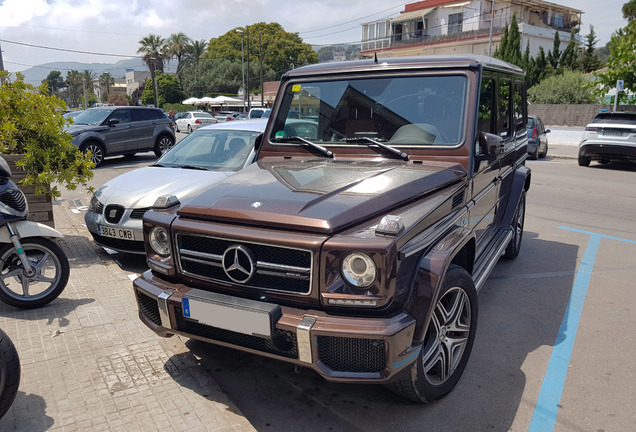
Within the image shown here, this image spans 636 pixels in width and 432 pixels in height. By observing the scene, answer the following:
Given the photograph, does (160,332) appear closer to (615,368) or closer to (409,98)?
(409,98)

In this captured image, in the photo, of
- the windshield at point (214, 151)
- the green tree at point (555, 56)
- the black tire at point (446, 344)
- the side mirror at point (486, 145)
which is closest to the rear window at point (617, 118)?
the windshield at point (214, 151)

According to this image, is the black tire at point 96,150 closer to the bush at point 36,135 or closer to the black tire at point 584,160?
the bush at point 36,135

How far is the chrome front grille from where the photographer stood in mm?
2602

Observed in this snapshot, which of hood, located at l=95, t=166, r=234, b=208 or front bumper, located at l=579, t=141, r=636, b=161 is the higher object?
hood, located at l=95, t=166, r=234, b=208

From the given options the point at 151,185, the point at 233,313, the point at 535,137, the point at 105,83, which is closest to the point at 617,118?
the point at 535,137

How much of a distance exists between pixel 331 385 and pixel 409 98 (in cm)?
216

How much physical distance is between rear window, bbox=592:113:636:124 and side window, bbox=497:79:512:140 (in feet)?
38.2

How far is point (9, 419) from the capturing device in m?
2.93

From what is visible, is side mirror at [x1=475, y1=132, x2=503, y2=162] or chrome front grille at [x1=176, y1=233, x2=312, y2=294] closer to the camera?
chrome front grille at [x1=176, y1=233, x2=312, y2=294]

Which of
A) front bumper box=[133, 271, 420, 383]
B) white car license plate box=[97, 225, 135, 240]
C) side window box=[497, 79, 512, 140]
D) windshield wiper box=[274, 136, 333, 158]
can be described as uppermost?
side window box=[497, 79, 512, 140]

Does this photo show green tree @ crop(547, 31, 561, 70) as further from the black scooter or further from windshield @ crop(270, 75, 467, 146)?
the black scooter

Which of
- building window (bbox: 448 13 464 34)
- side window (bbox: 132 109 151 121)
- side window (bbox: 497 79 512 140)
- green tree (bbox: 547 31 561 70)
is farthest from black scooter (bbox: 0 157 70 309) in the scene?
building window (bbox: 448 13 464 34)

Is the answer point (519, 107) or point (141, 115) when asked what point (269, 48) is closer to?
point (141, 115)

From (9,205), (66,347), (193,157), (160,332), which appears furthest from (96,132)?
(160,332)
